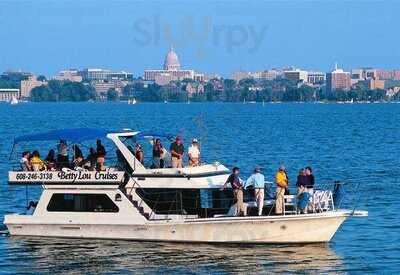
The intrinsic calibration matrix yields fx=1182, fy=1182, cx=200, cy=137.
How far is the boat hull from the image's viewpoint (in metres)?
33.7

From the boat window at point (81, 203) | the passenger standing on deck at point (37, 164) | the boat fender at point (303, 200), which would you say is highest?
the passenger standing on deck at point (37, 164)

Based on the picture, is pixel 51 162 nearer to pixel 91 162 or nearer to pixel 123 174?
pixel 91 162

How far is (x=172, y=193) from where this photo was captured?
3484cm

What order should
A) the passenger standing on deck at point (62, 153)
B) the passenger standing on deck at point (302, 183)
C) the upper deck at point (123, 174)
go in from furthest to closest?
the passenger standing on deck at point (62, 153), the upper deck at point (123, 174), the passenger standing on deck at point (302, 183)

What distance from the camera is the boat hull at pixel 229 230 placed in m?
33.7

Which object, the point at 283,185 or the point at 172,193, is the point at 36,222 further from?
the point at 283,185

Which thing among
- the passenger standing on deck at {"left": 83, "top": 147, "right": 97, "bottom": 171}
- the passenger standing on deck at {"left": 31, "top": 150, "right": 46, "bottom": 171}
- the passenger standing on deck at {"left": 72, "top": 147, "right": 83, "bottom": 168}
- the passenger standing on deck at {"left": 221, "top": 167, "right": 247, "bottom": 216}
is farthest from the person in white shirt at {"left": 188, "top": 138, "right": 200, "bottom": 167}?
the passenger standing on deck at {"left": 31, "top": 150, "right": 46, "bottom": 171}

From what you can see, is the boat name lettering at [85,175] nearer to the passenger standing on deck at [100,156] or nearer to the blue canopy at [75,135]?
the passenger standing on deck at [100,156]

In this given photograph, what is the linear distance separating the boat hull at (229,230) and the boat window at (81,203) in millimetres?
445

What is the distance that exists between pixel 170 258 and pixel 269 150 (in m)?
47.8

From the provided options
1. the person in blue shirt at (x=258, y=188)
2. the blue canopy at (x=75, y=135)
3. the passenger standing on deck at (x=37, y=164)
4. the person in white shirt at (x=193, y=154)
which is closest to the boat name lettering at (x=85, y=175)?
the passenger standing on deck at (x=37, y=164)

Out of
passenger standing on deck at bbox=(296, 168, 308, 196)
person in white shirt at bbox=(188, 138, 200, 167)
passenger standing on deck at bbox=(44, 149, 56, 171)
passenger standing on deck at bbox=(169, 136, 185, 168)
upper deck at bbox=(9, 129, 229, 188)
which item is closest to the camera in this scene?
passenger standing on deck at bbox=(296, 168, 308, 196)

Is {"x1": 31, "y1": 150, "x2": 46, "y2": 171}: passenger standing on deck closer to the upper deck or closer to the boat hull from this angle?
the upper deck

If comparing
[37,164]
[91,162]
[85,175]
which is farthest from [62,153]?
[85,175]
